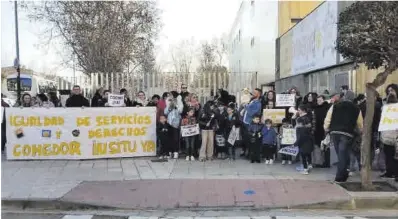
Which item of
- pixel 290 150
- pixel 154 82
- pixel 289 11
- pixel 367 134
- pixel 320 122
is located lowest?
pixel 290 150

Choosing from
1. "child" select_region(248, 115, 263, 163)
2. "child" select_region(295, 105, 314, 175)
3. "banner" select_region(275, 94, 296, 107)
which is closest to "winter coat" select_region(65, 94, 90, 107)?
"child" select_region(248, 115, 263, 163)

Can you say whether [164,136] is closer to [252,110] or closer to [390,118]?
[252,110]

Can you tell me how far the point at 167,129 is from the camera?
11930 millimetres

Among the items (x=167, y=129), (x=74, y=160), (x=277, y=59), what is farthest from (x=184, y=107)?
(x=277, y=59)

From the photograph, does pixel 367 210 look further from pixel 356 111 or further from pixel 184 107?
pixel 184 107

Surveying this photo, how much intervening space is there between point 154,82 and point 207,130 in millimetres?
9910

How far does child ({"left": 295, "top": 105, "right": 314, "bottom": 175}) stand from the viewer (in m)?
10.3

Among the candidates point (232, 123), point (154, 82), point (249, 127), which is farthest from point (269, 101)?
point (154, 82)

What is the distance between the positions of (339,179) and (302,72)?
11793 mm

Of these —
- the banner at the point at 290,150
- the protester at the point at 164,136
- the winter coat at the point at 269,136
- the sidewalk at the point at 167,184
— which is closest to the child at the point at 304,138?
the sidewalk at the point at 167,184

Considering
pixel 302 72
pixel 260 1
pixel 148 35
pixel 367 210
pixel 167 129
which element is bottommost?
pixel 367 210

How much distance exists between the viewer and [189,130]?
38.6 ft

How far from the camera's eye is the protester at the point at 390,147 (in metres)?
9.34

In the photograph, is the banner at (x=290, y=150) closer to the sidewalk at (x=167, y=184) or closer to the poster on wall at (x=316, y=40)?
the sidewalk at (x=167, y=184)
